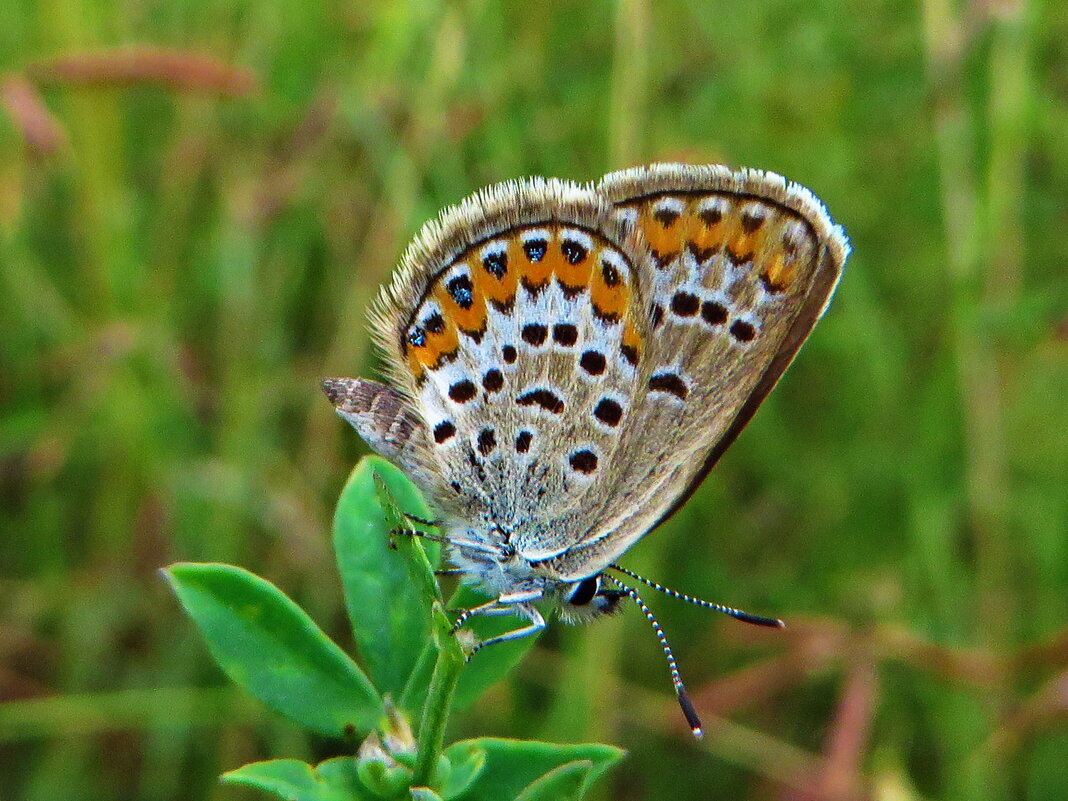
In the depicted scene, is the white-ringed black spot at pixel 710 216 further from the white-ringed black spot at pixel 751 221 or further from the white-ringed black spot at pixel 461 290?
the white-ringed black spot at pixel 461 290

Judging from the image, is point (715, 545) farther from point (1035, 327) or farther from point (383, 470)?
point (383, 470)

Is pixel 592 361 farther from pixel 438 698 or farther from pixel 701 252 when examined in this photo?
pixel 438 698

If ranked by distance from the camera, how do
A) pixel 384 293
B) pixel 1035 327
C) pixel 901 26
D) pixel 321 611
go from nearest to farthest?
1. pixel 384 293
2. pixel 321 611
3. pixel 1035 327
4. pixel 901 26

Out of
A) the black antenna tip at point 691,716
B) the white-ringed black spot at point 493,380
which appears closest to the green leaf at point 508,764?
the black antenna tip at point 691,716

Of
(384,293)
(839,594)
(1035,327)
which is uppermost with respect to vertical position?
(1035,327)

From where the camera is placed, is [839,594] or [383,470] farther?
[839,594]

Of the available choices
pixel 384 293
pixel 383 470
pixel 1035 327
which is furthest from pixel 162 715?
pixel 1035 327
